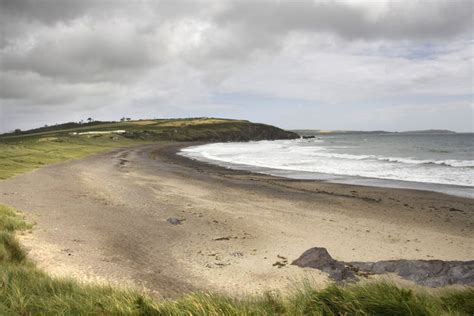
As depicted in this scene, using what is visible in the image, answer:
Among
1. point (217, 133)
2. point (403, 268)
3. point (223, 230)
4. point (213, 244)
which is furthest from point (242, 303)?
point (217, 133)

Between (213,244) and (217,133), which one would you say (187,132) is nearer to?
(217,133)

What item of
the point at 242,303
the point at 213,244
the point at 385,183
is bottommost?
the point at 213,244

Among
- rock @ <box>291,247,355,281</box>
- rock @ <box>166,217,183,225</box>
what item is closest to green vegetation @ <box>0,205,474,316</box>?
rock @ <box>291,247,355,281</box>

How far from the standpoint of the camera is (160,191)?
22.2 metres

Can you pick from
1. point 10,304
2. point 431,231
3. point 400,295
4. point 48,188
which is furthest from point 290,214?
point 48,188

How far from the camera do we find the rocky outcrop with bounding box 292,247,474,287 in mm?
8258

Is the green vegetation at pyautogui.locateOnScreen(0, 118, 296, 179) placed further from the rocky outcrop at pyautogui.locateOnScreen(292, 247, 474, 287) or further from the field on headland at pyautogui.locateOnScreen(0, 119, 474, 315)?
the rocky outcrop at pyautogui.locateOnScreen(292, 247, 474, 287)

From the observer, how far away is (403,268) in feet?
29.9

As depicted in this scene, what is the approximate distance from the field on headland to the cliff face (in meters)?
99.3

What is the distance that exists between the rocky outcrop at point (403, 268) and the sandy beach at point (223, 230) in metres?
0.44

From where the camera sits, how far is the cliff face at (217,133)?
12520 cm

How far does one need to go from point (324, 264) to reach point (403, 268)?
1.93m

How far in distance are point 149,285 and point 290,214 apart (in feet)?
29.1

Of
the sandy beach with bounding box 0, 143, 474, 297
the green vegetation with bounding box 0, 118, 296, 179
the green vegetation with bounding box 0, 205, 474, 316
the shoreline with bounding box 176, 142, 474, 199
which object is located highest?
the green vegetation with bounding box 0, 118, 296, 179
